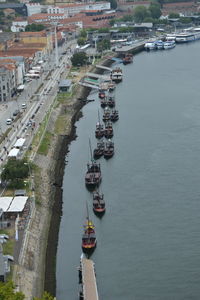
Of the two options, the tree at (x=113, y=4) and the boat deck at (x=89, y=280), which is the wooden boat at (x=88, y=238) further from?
the tree at (x=113, y=4)

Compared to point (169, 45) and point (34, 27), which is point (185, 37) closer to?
point (169, 45)

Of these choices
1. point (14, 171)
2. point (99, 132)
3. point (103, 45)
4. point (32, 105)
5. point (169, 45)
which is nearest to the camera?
point (14, 171)

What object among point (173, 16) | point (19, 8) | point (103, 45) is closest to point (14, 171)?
point (103, 45)

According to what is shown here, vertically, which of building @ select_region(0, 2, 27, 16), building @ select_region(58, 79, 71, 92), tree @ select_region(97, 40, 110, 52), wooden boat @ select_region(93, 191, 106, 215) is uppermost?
building @ select_region(0, 2, 27, 16)

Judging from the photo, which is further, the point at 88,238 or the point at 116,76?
the point at 116,76

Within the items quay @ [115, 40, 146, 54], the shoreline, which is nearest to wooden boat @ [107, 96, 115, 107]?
the shoreline

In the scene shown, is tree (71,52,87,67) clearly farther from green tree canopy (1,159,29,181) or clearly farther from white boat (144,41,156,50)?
green tree canopy (1,159,29,181)

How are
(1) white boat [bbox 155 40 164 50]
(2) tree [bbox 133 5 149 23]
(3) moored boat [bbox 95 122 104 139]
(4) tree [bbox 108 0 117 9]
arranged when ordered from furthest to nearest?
(4) tree [bbox 108 0 117 9] → (2) tree [bbox 133 5 149 23] → (1) white boat [bbox 155 40 164 50] → (3) moored boat [bbox 95 122 104 139]
